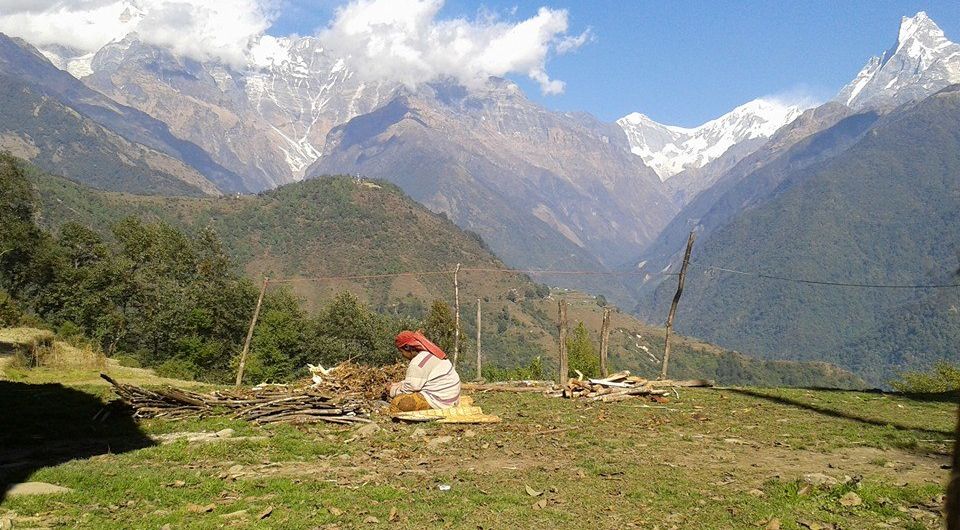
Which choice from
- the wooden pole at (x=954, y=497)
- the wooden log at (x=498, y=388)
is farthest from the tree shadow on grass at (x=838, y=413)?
the wooden pole at (x=954, y=497)

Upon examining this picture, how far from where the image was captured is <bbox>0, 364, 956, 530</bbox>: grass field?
301 inches

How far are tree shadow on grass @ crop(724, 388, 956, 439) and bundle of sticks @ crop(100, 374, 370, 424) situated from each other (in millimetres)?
11064

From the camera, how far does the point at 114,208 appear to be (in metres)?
171

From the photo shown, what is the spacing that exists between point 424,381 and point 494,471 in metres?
4.63

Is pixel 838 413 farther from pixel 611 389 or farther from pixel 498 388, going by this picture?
pixel 498 388

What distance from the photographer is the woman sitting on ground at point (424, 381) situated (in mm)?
14375

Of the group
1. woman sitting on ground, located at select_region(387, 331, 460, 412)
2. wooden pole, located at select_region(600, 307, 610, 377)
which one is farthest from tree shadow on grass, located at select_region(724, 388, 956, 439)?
woman sitting on ground, located at select_region(387, 331, 460, 412)

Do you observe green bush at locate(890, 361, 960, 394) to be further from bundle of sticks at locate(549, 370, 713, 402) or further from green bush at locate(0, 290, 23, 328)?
green bush at locate(0, 290, 23, 328)

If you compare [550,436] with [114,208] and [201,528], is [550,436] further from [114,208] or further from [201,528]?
[114,208]

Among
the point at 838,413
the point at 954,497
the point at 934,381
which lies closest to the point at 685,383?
the point at 838,413

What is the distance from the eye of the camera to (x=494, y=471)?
10.0 m

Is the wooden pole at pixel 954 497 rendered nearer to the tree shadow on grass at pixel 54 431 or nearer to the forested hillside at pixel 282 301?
the tree shadow on grass at pixel 54 431

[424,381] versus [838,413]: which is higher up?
[424,381]

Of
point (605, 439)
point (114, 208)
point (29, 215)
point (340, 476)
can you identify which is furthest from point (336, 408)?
point (114, 208)
